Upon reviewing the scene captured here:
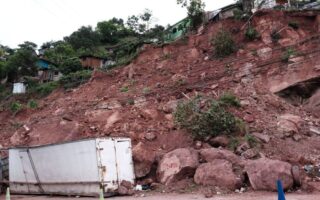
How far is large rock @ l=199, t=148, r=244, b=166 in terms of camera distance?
14523mm

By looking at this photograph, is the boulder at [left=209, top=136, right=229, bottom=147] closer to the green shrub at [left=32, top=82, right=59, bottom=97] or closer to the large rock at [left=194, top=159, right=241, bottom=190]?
the large rock at [left=194, top=159, right=241, bottom=190]

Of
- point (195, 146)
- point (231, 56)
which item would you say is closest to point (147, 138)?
point (195, 146)

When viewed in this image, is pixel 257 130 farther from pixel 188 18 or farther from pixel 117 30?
pixel 117 30

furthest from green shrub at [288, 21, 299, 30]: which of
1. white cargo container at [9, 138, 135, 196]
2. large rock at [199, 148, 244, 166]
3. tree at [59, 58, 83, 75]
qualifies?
tree at [59, 58, 83, 75]

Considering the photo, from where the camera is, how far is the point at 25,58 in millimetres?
41719

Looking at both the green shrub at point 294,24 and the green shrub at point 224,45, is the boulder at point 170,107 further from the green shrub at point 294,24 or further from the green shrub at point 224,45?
the green shrub at point 294,24

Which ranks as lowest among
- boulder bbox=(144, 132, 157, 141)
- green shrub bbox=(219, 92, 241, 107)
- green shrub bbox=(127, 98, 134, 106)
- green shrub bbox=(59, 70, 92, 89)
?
boulder bbox=(144, 132, 157, 141)

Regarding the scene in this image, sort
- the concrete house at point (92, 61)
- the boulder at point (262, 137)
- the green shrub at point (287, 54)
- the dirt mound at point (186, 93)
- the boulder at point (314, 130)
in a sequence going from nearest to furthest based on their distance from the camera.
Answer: the boulder at point (262, 137)
the boulder at point (314, 130)
the dirt mound at point (186, 93)
the green shrub at point (287, 54)
the concrete house at point (92, 61)

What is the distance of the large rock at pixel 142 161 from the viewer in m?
15.8

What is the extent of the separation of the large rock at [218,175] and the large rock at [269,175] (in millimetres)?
603

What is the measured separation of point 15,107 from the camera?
34.1 metres

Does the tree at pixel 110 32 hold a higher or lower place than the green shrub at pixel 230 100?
higher

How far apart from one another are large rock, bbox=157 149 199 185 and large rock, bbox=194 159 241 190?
492mm

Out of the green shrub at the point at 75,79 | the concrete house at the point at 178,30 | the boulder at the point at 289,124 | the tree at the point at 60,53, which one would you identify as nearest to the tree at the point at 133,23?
the tree at the point at 60,53
